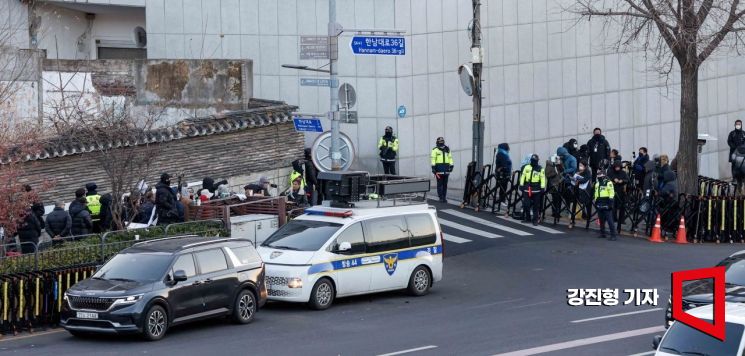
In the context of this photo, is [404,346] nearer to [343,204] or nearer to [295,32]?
[343,204]

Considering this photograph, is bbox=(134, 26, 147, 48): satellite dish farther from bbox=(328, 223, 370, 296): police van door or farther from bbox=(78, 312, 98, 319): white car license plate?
bbox=(78, 312, 98, 319): white car license plate

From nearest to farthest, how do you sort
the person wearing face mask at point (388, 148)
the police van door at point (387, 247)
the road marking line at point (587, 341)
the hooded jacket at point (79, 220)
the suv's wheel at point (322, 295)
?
the road marking line at point (587, 341)
the suv's wheel at point (322, 295)
the police van door at point (387, 247)
the hooded jacket at point (79, 220)
the person wearing face mask at point (388, 148)

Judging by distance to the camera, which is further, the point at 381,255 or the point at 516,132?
the point at 516,132

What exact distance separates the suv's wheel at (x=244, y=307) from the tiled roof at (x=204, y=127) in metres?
8.28

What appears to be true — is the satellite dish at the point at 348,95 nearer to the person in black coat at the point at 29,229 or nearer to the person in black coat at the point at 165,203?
the person in black coat at the point at 165,203

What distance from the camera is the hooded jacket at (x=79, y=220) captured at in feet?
74.4

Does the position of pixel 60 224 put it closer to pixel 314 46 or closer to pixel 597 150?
pixel 314 46

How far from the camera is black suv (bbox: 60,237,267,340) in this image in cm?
1739

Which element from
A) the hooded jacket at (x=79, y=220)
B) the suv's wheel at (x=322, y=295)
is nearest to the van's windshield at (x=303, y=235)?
the suv's wheel at (x=322, y=295)

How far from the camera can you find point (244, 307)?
63.2ft

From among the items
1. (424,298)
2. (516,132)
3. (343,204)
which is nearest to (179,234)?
(343,204)

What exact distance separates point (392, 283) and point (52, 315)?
20.9ft

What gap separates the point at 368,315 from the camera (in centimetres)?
2028

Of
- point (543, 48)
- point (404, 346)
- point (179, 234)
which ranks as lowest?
point (404, 346)
